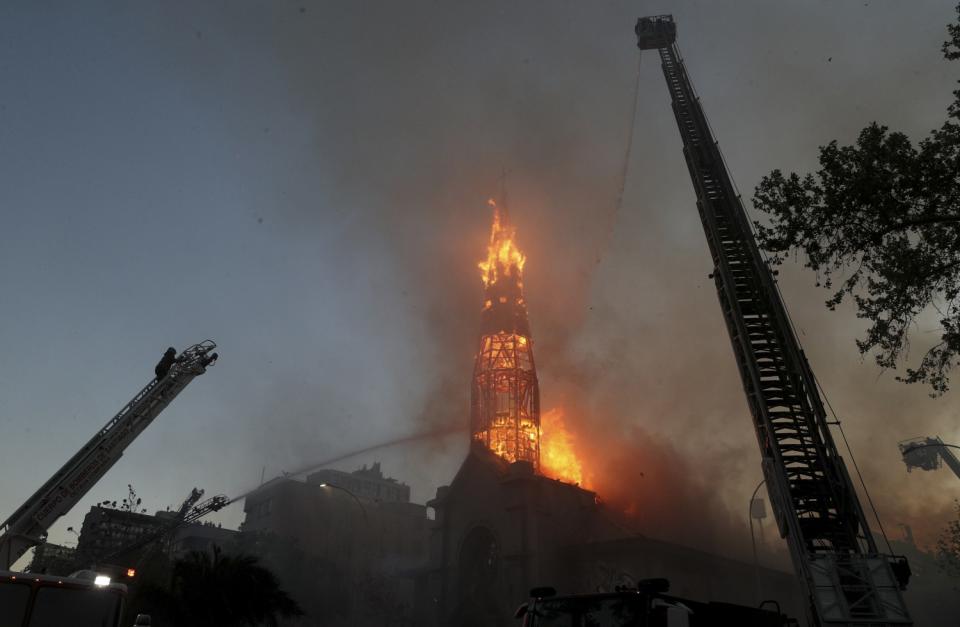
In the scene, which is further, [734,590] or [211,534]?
[211,534]

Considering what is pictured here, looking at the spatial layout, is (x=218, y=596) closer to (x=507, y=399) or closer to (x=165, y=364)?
(x=165, y=364)

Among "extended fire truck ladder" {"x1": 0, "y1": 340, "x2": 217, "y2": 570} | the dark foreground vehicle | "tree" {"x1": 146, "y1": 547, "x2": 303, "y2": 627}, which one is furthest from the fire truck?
the dark foreground vehicle

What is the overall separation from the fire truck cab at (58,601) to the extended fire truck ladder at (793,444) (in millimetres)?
14608

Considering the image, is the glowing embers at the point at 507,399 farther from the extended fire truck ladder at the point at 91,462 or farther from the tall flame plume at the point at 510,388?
the extended fire truck ladder at the point at 91,462

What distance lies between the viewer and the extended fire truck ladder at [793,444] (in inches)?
540

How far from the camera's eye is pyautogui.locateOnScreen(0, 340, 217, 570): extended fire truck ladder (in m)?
19.7

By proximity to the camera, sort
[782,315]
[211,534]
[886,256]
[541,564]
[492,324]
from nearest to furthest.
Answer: [886,256]
[782,315]
[541,564]
[492,324]
[211,534]

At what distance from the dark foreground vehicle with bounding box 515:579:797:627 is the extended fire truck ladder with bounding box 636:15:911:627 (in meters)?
4.84

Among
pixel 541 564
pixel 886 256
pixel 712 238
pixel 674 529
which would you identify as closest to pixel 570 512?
pixel 541 564

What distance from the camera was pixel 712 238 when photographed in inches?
847

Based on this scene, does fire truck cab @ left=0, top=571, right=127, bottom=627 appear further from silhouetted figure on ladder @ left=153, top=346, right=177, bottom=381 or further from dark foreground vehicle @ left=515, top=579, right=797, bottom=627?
silhouetted figure on ladder @ left=153, top=346, right=177, bottom=381

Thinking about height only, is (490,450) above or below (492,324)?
below

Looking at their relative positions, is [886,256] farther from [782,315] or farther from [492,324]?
[492,324]

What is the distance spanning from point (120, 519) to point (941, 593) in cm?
8095
